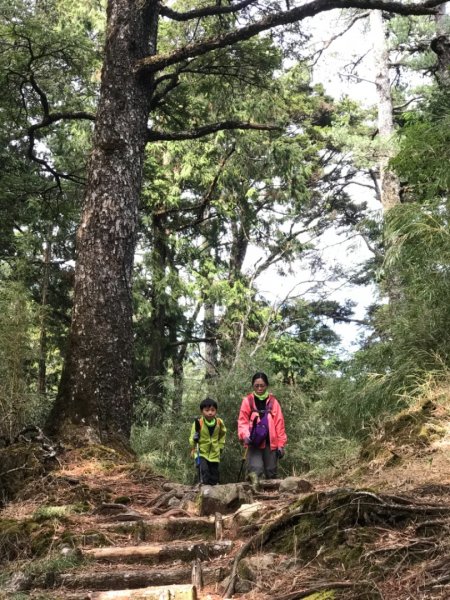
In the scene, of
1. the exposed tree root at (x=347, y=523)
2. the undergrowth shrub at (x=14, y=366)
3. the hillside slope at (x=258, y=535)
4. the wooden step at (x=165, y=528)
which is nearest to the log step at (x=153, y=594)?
the hillside slope at (x=258, y=535)

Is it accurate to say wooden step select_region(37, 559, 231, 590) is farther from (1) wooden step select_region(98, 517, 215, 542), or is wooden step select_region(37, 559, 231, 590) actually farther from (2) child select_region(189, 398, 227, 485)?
(2) child select_region(189, 398, 227, 485)

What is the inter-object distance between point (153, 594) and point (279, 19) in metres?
6.63

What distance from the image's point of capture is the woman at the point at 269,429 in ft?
22.0

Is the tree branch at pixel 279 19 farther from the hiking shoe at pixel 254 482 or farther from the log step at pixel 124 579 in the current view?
the log step at pixel 124 579

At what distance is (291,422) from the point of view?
448 inches

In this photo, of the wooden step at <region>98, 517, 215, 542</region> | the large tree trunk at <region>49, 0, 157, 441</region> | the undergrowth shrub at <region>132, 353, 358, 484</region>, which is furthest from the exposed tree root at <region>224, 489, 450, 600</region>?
the undergrowth shrub at <region>132, 353, 358, 484</region>

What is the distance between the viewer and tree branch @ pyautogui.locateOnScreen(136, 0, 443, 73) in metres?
6.88

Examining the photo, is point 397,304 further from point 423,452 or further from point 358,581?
point 358,581

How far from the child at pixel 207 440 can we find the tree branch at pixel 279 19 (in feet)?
14.6

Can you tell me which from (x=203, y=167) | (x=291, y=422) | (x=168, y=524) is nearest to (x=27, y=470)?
(x=168, y=524)

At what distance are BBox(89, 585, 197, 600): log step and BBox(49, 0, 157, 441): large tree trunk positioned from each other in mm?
3201

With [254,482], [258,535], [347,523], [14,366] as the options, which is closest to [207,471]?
[254,482]

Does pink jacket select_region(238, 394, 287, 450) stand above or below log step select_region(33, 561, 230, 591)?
above

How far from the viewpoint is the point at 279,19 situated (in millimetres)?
7027
